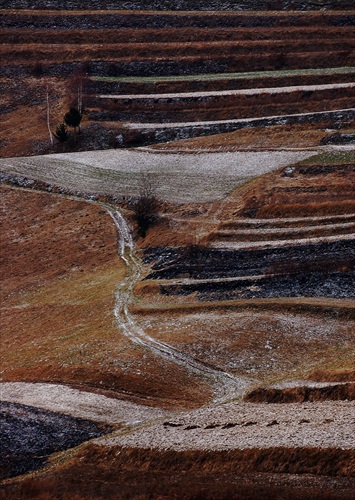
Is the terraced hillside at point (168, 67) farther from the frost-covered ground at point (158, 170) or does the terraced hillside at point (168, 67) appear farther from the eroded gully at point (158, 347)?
the eroded gully at point (158, 347)

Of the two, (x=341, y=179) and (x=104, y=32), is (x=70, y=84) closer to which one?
(x=104, y=32)

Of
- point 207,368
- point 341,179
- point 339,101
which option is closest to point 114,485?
point 207,368

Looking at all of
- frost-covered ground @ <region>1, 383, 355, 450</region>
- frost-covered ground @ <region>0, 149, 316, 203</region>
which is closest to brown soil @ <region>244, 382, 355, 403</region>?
frost-covered ground @ <region>1, 383, 355, 450</region>

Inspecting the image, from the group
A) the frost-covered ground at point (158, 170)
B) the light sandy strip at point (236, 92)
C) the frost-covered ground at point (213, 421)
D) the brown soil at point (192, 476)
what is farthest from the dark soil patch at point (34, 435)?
the light sandy strip at point (236, 92)

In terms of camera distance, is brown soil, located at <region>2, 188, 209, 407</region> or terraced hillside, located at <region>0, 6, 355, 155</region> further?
terraced hillside, located at <region>0, 6, 355, 155</region>

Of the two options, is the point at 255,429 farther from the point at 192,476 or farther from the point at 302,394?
the point at 302,394

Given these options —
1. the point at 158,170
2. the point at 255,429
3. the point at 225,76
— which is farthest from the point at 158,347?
the point at 225,76

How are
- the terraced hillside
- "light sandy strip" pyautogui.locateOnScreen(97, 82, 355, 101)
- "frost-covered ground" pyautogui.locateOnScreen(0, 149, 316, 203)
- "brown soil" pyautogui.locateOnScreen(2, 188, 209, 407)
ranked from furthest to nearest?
"light sandy strip" pyautogui.locateOnScreen(97, 82, 355, 101)
the terraced hillside
"frost-covered ground" pyautogui.locateOnScreen(0, 149, 316, 203)
"brown soil" pyautogui.locateOnScreen(2, 188, 209, 407)

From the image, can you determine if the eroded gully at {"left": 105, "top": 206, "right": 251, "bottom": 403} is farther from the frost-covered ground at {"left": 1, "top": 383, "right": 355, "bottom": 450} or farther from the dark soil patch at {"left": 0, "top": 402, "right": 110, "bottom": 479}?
the dark soil patch at {"left": 0, "top": 402, "right": 110, "bottom": 479}
